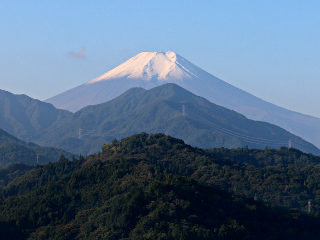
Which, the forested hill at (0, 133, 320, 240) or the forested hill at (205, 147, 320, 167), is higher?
the forested hill at (205, 147, 320, 167)

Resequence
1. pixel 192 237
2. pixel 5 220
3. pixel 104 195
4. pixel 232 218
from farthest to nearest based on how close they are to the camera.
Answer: pixel 104 195 → pixel 5 220 → pixel 232 218 → pixel 192 237

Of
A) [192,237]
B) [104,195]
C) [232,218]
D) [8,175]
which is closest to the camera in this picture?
[192,237]

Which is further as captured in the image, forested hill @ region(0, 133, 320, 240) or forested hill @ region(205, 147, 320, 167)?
forested hill @ region(205, 147, 320, 167)

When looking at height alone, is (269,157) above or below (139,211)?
above

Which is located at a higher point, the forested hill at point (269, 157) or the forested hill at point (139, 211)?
the forested hill at point (269, 157)

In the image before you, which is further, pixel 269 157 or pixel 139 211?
pixel 269 157

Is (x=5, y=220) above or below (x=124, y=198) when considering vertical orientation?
below

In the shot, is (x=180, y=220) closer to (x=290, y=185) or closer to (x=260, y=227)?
(x=260, y=227)

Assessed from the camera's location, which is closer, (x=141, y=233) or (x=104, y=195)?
(x=141, y=233)

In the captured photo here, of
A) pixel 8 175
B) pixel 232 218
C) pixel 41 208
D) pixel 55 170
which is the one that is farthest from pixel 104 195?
pixel 8 175

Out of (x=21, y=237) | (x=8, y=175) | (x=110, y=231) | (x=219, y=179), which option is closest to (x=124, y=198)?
(x=110, y=231)

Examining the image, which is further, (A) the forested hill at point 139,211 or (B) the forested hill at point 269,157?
(B) the forested hill at point 269,157
